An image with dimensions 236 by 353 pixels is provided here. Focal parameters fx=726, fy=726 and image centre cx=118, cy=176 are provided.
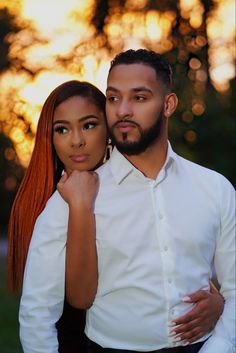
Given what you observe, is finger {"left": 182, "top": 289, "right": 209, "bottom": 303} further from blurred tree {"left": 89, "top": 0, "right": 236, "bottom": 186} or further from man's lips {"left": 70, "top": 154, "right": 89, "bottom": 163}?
blurred tree {"left": 89, "top": 0, "right": 236, "bottom": 186}

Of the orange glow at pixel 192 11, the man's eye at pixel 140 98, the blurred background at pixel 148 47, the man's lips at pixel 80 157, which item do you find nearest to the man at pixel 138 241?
the man's eye at pixel 140 98

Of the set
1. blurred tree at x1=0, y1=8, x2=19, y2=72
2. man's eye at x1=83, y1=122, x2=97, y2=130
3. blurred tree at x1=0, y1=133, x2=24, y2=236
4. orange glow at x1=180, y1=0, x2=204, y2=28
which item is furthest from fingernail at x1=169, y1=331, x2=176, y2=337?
blurred tree at x1=0, y1=133, x2=24, y2=236

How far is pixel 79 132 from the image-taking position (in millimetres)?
3264

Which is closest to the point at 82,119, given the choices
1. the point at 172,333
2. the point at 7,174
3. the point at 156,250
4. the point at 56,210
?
the point at 56,210

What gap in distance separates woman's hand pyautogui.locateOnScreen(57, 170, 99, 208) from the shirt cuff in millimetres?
739

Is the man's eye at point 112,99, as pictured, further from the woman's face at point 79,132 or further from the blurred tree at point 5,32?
the blurred tree at point 5,32

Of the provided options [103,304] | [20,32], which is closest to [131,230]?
[103,304]

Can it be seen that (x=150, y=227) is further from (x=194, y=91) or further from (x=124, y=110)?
(x=194, y=91)

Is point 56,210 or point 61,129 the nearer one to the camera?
point 56,210

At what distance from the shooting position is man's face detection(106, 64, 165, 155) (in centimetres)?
289

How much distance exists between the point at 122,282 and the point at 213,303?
1.39ft

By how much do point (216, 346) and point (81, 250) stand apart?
2.23 feet

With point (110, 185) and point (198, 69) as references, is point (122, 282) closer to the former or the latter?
point (110, 185)

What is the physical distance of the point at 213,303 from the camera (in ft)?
9.80
